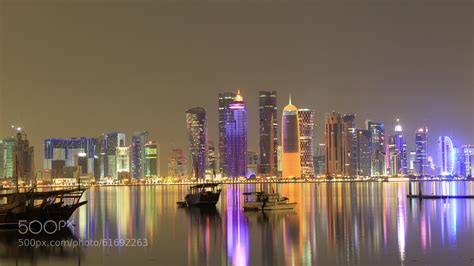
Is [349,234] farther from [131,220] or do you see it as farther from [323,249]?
[131,220]

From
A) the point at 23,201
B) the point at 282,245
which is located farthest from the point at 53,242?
the point at 282,245

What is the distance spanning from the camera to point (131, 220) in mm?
54812

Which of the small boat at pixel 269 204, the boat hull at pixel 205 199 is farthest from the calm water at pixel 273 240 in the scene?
the boat hull at pixel 205 199

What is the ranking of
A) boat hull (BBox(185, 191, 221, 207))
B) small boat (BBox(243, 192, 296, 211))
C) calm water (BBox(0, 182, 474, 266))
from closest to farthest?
calm water (BBox(0, 182, 474, 266)), small boat (BBox(243, 192, 296, 211)), boat hull (BBox(185, 191, 221, 207))

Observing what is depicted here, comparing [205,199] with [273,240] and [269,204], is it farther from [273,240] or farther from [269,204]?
[273,240]

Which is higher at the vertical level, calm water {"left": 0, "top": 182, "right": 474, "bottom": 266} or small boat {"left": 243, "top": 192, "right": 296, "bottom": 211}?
small boat {"left": 243, "top": 192, "right": 296, "bottom": 211}

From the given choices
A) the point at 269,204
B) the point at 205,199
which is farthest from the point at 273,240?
the point at 205,199

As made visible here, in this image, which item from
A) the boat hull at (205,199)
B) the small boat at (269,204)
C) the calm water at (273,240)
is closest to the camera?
the calm water at (273,240)

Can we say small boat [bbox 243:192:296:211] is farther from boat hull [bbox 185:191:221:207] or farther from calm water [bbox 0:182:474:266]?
boat hull [bbox 185:191:221:207]

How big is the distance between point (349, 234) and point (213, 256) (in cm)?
1220

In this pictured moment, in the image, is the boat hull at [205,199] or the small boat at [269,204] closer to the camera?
the small boat at [269,204]

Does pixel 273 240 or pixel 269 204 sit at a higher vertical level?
pixel 269 204

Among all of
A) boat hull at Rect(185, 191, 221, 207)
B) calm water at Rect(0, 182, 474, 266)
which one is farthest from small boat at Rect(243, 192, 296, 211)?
boat hull at Rect(185, 191, 221, 207)

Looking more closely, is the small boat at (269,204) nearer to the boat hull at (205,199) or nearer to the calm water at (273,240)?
the calm water at (273,240)
